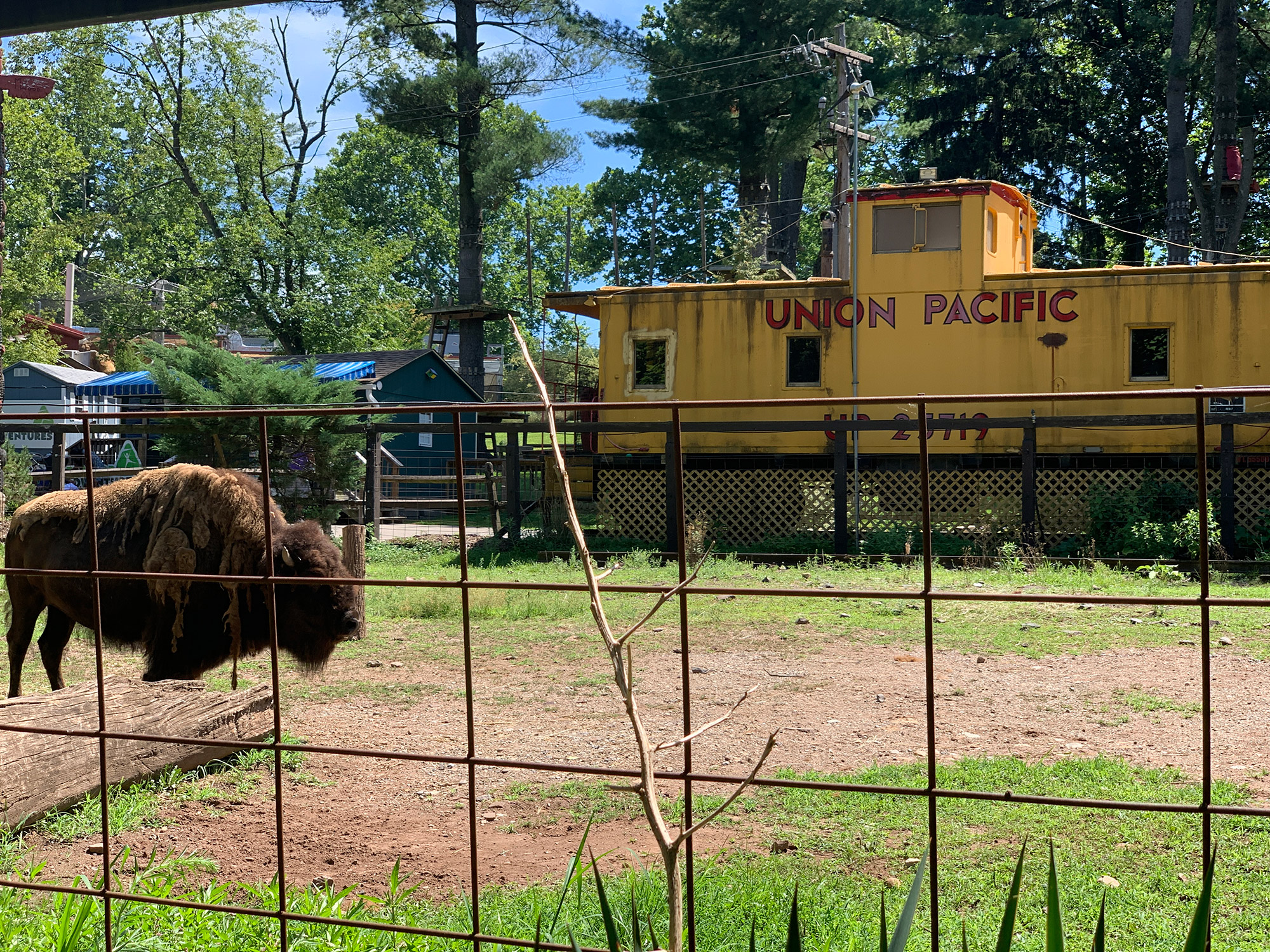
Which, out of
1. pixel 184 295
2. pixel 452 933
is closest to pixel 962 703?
pixel 452 933

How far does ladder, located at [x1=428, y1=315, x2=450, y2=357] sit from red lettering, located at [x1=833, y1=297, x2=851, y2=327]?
1760 centimetres

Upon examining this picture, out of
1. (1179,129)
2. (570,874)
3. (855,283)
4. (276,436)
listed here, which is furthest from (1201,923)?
(1179,129)

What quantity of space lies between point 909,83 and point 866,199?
14.4m

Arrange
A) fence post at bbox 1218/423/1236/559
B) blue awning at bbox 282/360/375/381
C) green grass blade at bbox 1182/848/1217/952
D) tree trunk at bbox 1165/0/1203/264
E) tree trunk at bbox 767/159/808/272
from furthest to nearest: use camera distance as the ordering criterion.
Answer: tree trunk at bbox 767/159/808/272 → blue awning at bbox 282/360/375/381 → tree trunk at bbox 1165/0/1203/264 → fence post at bbox 1218/423/1236/559 → green grass blade at bbox 1182/848/1217/952

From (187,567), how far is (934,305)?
12965 millimetres

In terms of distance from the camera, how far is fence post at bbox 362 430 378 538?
16.6 m

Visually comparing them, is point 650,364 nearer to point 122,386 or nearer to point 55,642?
point 55,642

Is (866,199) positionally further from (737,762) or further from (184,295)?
(184,295)

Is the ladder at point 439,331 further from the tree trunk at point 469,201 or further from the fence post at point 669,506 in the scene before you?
the fence post at point 669,506

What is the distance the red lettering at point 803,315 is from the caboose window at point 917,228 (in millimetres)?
1283

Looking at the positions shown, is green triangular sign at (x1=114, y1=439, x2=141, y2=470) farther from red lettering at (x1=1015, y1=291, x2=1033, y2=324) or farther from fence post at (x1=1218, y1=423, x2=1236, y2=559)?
fence post at (x1=1218, y1=423, x2=1236, y2=559)

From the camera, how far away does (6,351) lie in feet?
97.7

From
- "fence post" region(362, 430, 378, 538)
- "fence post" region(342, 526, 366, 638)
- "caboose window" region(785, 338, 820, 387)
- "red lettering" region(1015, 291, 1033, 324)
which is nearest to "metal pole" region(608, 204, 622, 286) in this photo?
"caboose window" region(785, 338, 820, 387)

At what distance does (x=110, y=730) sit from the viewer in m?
5.19
